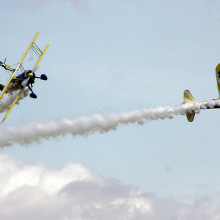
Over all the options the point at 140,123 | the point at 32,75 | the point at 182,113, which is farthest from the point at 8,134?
the point at 182,113

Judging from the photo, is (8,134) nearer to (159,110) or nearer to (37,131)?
(37,131)

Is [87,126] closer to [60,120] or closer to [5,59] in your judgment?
[60,120]

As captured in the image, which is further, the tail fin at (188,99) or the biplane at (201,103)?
the tail fin at (188,99)

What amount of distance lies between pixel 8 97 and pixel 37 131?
3.73 m

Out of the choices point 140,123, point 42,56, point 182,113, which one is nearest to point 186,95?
point 182,113

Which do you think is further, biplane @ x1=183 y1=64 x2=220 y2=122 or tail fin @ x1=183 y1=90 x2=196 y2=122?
tail fin @ x1=183 y1=90 x2=196 y2=122

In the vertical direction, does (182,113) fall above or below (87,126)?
above

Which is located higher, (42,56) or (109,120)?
(42,56)

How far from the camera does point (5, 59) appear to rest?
5197 cm

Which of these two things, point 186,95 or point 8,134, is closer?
point 8,134

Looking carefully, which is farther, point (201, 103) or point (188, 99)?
point (188, 99)

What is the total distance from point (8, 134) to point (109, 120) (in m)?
8.47

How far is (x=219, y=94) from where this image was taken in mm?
53344

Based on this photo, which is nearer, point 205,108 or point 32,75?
point 32,75
